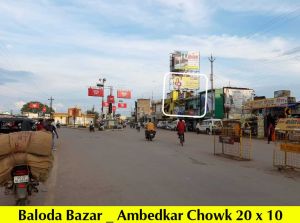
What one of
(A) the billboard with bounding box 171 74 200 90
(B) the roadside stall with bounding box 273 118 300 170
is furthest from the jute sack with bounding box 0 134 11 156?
(A) the billboard with bounding box 171 74 200 90

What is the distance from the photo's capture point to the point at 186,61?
84.1 meters

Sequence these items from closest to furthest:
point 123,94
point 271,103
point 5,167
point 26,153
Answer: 1. point 5,167
2. point 26,153
3. point 271,103
4. point 123,94

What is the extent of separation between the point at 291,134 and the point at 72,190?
25.0ft

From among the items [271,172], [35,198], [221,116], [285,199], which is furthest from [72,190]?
[221,116]

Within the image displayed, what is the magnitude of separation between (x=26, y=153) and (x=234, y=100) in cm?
5097

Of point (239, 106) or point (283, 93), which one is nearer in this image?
point (283, 93)

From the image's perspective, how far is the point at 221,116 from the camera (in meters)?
57.1

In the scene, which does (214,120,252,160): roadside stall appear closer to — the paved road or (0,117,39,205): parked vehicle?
the paved road

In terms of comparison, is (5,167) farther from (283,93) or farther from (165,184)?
(283,93)

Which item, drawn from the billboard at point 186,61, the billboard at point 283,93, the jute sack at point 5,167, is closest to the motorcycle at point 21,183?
the jute sack at point 5,167

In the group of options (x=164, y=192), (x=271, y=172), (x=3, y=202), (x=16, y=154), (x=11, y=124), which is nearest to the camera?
(x=16, y=154)

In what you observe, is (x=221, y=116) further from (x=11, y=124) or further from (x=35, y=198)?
(x=35, y=198)

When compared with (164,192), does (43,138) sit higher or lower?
higher

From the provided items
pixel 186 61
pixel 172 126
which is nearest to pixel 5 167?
pixel 172 126
